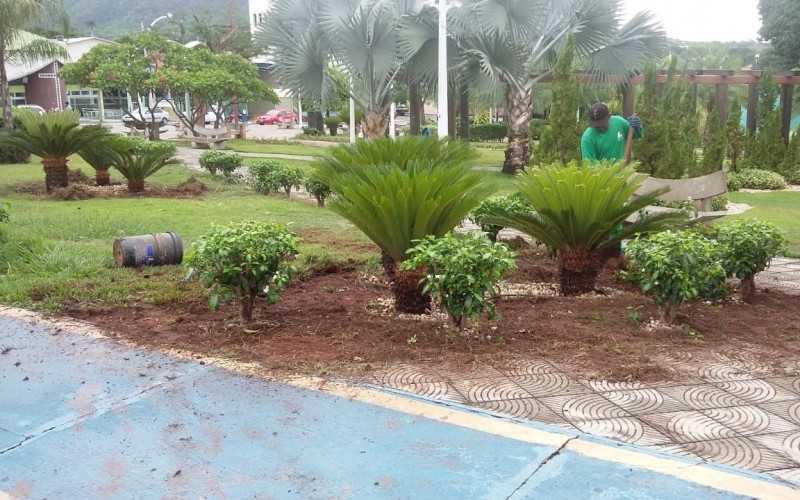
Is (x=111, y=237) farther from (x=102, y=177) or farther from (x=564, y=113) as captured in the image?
(x=564, y=113)

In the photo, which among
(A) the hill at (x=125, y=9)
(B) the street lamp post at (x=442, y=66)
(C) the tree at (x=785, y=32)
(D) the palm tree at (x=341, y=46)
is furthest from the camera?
(A) the hill at (x=125, y=9)

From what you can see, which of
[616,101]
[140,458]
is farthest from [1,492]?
[616,101]

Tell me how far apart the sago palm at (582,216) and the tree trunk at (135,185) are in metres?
8.76

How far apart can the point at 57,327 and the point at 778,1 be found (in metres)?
33.2

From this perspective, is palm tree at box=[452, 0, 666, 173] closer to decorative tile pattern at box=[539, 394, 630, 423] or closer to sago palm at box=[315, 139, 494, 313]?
sago palm at box=[315, 139, 494, 313]

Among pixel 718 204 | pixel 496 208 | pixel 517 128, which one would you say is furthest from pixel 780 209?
pixel 496 208

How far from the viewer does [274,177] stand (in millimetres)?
13586

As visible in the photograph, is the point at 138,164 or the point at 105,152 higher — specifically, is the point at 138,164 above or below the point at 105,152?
below

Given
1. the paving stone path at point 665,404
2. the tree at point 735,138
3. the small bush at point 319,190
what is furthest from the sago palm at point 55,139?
the tree at point 735,138

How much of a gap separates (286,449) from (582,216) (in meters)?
3.02

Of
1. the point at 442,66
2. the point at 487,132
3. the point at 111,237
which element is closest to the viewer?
the point at 111,237

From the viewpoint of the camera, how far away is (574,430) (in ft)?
12.0

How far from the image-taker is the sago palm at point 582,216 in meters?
5.64

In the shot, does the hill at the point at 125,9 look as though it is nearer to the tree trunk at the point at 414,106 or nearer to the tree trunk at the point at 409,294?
the tree trunk at the point at 414,106
